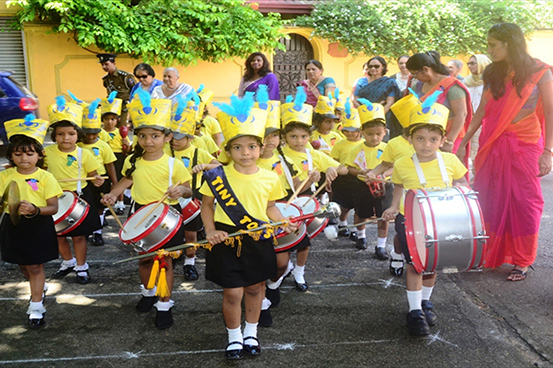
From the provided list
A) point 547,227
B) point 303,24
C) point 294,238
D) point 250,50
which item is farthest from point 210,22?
point 294,238

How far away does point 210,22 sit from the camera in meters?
14.9

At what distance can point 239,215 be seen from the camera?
3.42 meters

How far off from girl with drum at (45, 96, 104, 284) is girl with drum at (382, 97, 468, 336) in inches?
105

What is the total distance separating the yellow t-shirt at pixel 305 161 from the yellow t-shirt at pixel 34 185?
76.2 inches

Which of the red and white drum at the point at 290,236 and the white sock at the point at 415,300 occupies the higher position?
the red and white drum at the point at 290,236

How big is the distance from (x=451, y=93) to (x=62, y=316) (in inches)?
152

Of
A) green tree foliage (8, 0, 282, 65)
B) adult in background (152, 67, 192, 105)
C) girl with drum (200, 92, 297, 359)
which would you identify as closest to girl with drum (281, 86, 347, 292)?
girl with drum (200, 92, 297, 359)

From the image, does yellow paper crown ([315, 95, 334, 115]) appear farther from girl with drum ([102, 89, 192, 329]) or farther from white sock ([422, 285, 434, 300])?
white sock ([422, 285, 434, 300])

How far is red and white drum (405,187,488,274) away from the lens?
3.41 metres

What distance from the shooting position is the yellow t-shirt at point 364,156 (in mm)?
5395

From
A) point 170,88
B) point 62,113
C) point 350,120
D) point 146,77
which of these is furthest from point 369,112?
point 146,77

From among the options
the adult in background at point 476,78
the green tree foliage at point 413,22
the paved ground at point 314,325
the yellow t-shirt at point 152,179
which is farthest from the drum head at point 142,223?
the green tree foliage at point 413,22

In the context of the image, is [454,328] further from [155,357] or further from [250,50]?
[250,50]

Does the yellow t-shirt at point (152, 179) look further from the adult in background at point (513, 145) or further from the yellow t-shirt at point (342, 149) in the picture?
the adult in background at point (513, 145)
